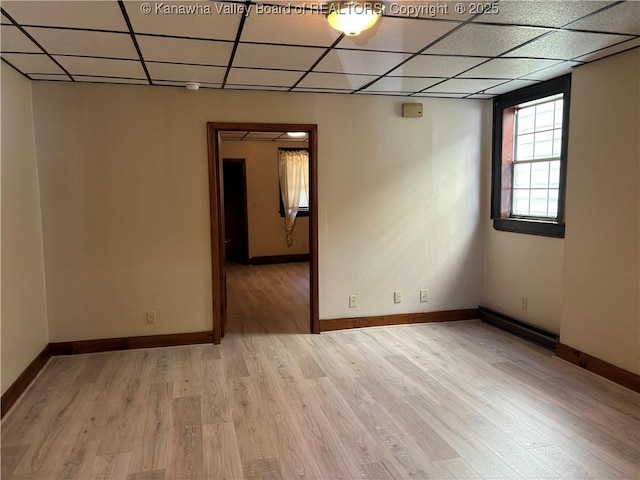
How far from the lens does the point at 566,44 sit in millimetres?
2777

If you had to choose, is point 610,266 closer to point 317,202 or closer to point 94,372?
point 317,202

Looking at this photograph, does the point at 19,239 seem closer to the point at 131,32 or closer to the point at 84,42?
the point at 84,42

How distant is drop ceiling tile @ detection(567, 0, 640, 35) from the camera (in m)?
2.21

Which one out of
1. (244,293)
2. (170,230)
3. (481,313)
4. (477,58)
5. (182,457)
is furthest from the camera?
(244,293)

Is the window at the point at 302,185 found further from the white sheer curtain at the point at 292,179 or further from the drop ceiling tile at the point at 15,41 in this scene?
the drop ceiling tile at the point at 15,41

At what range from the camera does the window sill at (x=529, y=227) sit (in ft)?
12.4

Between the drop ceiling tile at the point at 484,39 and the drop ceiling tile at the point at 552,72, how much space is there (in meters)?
0.72

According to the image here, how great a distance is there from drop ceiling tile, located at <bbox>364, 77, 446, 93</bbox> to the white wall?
30 cm

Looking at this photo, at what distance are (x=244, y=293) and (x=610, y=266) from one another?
171 inches

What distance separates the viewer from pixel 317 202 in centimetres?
426

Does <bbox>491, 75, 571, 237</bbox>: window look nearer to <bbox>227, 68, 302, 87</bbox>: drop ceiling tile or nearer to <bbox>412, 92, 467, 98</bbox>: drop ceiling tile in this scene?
<bbox>412, 92, 467, 98</bbox>: drop ceiling tile

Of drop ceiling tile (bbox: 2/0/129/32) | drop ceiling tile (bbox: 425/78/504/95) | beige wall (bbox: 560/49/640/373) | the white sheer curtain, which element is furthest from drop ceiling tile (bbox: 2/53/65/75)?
the white sheer curtain

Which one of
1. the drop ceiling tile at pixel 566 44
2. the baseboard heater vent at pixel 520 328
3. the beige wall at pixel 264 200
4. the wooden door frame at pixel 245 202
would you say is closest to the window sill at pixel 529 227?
the baseboard heater vent at pixel 520 328

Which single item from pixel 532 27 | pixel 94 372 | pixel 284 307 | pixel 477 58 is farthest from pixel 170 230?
pixel 532 27
